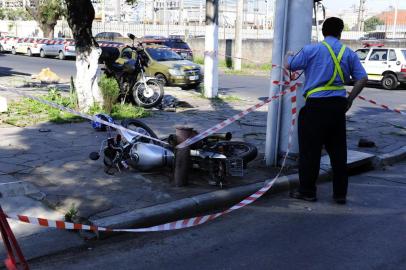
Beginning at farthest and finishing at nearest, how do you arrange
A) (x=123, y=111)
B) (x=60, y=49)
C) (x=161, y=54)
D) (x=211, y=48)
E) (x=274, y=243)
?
(x=60, y=49)
(x=161, y=54)
(x=211, y=48)
(x=123, y=111)
(x=274, y=243)

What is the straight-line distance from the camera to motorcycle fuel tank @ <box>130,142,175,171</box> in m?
6.02

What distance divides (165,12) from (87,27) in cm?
5404

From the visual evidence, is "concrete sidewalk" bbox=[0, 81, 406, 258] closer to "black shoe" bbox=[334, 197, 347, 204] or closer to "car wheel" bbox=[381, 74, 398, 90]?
"black shoe" bbox=[334, 197, 347, 204]

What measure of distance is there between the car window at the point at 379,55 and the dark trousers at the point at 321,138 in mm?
16260

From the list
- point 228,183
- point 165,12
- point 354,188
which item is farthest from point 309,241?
point 165,12

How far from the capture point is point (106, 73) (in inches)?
458

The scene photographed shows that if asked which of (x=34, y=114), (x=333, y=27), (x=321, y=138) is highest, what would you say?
(x=333, y=27)

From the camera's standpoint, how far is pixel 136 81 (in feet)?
39.0

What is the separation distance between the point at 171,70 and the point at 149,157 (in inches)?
457

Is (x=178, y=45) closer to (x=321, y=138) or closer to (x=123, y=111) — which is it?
(x=123, y=111)

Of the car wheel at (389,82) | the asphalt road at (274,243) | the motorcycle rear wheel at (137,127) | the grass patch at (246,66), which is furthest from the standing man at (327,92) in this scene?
the grass patch at (246,66)

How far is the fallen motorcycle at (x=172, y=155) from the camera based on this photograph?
5812 millimetres

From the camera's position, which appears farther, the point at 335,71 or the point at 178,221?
the point at 335,71

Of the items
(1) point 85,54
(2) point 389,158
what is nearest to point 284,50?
(2) point 389,158
